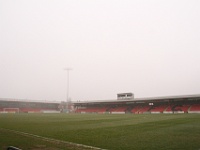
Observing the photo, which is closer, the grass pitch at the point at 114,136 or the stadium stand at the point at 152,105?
the grass pitch at the point at 114,136

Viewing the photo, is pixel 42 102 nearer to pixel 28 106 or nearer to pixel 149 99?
pixel 28 106

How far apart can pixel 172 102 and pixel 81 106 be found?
46.4 metres

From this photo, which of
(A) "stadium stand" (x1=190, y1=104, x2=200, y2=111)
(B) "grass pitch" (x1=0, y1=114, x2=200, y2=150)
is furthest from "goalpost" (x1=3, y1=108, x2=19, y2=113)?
(B) "grass pitch" (x1=0, y1=114, x2=200, y2=150)

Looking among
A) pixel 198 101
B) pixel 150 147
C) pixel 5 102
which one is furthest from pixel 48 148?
pixel 5 102

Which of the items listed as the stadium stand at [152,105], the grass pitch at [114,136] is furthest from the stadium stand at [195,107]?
the grass pitch at [114,136]

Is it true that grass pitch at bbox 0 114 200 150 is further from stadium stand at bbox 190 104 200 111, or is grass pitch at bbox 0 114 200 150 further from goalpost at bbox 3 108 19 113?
goalpost at bbox 3 108 19 113

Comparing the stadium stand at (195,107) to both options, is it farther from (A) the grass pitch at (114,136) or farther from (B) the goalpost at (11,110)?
(B) the goalpost at (11,110)

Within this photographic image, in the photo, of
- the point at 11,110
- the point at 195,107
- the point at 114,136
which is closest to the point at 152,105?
the point at 195,107

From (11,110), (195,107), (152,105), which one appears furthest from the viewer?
(11,110)

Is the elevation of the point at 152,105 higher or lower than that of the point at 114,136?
lower

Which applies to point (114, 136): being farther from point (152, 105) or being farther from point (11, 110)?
point (11, 110)

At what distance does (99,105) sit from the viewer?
302 feet

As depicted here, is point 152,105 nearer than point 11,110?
Yes

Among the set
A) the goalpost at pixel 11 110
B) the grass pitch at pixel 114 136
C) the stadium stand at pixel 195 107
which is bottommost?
the goalpost at pixel 11 110
